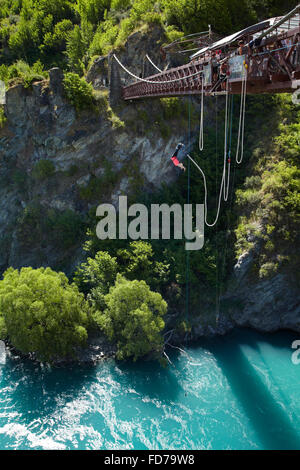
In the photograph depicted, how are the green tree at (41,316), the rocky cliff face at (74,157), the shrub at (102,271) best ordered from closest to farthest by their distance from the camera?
the green tree at (41,316), the shrub at (102,271), the rocky cliff face at (74,157)

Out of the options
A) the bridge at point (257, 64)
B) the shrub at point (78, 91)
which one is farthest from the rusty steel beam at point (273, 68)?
Result: the shrub at point (78, 91)

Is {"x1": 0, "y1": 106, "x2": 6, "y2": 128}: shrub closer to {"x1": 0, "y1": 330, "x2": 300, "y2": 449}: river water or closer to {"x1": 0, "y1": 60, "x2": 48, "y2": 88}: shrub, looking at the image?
{"x1": 0, "y1": 60, "x2": 48, "y2": 88}: shrub

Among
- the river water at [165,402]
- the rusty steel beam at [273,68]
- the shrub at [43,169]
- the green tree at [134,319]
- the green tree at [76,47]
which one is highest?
the green tree at [76,47]

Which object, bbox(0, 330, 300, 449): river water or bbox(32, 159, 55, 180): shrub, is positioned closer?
bbox(0, 330, 300, 449): river water

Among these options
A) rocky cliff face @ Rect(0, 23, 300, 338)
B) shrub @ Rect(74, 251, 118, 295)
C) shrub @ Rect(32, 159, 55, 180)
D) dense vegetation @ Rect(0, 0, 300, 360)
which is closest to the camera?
dense vegetation @ Rect(0, 0, 300, 360)

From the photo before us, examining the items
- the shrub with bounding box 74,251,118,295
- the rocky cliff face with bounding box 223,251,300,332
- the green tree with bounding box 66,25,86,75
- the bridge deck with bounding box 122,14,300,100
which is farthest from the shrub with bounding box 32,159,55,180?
the rocky cliff face with bounding box 223,251,300,332

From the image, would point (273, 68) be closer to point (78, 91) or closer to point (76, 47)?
point (78, 91)

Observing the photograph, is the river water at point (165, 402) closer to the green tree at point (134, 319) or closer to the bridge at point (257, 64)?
the green tree at point (134, 319)
